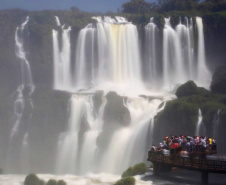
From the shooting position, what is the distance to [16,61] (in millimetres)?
53781

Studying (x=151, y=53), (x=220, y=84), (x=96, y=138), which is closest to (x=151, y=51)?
(x=151, y=53)

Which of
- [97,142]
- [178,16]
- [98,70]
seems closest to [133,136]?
[97,142]

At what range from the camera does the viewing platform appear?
23.8m

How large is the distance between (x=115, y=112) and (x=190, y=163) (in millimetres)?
18973

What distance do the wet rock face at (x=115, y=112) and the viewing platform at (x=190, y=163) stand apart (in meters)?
14.8

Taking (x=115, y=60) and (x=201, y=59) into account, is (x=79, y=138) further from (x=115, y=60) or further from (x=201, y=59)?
(x=201, y=59)

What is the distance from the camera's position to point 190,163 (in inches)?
982

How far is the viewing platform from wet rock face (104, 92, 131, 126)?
14.8 metres

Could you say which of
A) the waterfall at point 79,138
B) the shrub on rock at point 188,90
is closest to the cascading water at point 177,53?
the shrub on rock at point 188,90

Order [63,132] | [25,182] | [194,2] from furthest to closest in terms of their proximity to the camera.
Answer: [194,2], [63,132], [25,182]

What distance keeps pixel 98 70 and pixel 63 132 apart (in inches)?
503

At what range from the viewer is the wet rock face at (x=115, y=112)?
4234 cm

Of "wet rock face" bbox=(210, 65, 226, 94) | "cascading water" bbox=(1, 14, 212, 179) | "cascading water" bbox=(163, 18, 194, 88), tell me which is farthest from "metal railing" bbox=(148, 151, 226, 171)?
"cascading water" bbox=(163, 18, 194, 88)

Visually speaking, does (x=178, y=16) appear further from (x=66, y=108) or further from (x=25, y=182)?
(x=25, y=182)
